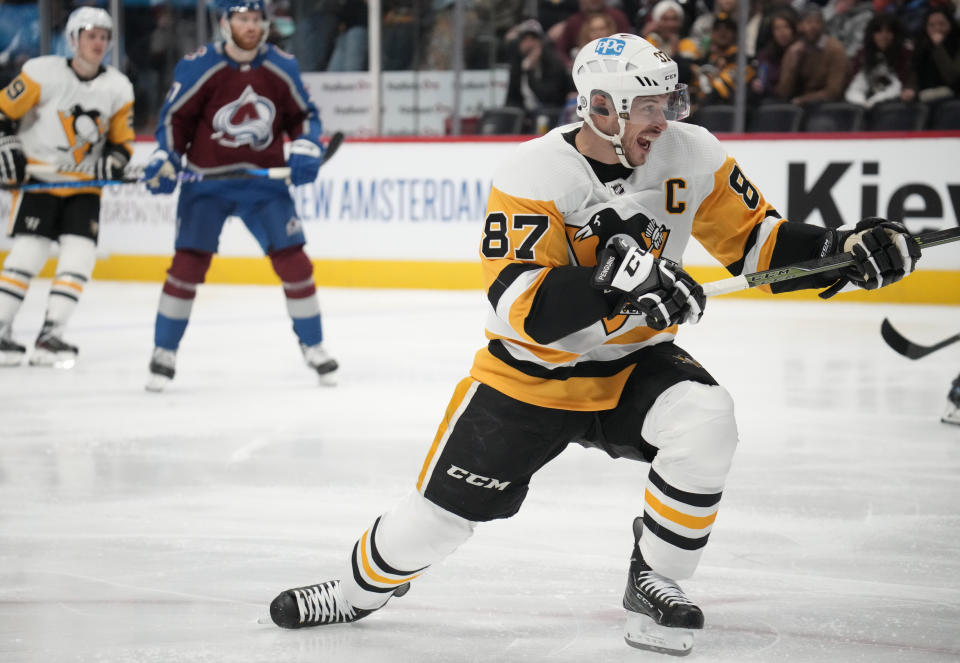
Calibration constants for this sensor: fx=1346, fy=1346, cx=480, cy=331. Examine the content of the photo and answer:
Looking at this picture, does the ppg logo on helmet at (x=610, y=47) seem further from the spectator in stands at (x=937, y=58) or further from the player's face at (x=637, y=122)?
the spectator in stands at (x=937, y=58)

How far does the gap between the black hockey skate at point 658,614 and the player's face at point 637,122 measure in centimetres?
66

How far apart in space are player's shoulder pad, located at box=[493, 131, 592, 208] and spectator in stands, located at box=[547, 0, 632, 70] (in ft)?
19.4

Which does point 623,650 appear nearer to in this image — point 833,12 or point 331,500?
point 331,500

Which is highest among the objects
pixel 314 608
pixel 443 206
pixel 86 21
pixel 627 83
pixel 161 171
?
pixel 627 83

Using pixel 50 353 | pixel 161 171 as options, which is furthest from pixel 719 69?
pixel 50 353

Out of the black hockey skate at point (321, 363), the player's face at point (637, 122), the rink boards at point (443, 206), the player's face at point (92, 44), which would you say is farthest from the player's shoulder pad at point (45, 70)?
the player's face at point (637, 122)

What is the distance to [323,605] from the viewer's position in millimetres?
2188

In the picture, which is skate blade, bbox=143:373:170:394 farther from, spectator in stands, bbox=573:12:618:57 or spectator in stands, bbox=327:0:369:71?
spectator in stands, bbox=327:0:369:71

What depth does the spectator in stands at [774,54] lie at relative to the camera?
7531 millimetres

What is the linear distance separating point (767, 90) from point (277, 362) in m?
3.69

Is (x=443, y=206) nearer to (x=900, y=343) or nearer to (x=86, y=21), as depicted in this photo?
(x=86, y=21)

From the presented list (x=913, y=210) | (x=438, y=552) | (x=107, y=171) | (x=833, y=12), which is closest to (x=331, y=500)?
(x=438, y=552)

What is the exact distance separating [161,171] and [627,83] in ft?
9.60

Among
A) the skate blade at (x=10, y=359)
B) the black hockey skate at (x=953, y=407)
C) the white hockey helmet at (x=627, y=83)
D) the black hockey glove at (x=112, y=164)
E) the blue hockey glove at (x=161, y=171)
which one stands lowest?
the skate blade at (x=10, y=359)
